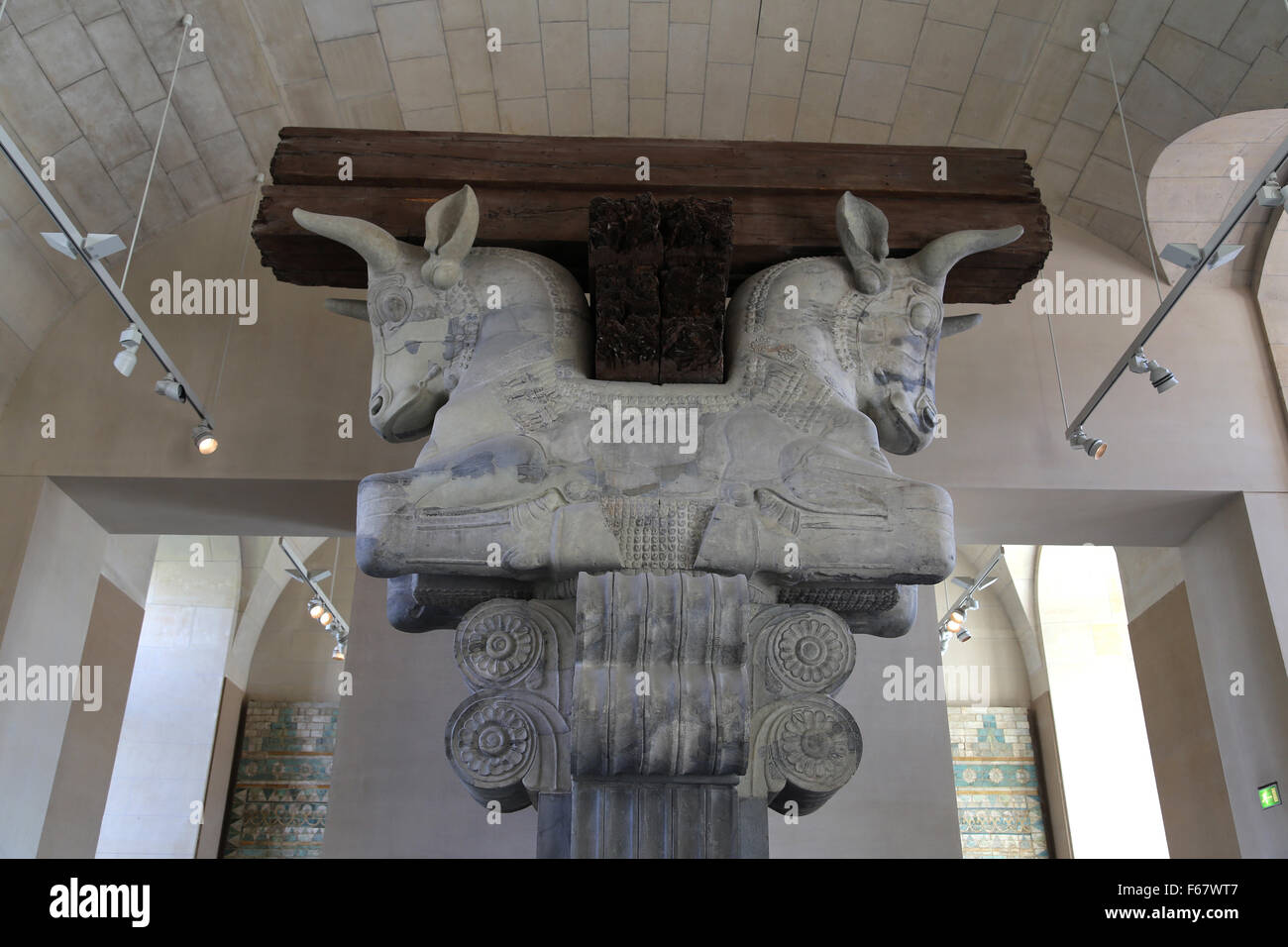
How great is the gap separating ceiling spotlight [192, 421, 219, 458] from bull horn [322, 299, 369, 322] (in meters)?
2.80

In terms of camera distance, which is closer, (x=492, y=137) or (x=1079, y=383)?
(x=492, y=137)

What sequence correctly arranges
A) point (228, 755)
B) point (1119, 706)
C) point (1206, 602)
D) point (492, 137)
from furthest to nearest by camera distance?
point (228, 755)
point (1119, 706)
point (1206, 602)
point (492, 137)

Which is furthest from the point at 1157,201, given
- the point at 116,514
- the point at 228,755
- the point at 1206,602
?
the point at 228,755

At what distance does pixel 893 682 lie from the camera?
7.48m

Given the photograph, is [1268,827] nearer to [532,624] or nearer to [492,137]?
[532,624]

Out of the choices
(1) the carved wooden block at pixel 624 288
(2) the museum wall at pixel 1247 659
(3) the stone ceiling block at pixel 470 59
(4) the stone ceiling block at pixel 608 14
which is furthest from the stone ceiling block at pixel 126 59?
(2) the museum wall at pixel 1247 659

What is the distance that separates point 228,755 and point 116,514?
9.25m

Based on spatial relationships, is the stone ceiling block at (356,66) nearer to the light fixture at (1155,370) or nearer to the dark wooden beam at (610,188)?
the dark wooden beam at (610,188)

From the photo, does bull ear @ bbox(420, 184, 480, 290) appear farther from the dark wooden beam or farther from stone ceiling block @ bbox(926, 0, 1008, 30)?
stone ceiling block @ bbox(926, 0, 1008, 30)

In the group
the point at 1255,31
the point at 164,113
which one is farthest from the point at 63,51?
the point at 1255,31

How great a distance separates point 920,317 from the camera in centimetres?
394

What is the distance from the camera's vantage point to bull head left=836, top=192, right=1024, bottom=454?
3.89m

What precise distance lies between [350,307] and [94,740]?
6358mm
